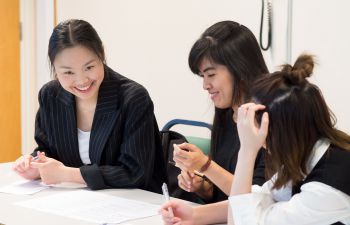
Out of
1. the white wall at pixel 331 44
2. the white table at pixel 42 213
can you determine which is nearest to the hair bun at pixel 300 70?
the white table at pixel 42 213

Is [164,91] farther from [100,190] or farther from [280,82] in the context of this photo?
[280,82]

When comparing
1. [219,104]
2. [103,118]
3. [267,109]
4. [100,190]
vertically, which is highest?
[267,109]

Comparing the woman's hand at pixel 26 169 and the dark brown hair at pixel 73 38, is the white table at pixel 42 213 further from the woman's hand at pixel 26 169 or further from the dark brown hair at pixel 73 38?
the dark brown hair at pixel 73 38

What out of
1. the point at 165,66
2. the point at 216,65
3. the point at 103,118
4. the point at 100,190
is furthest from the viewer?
the point at 165,66

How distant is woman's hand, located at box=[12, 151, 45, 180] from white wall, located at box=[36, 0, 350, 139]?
1336 millimetres

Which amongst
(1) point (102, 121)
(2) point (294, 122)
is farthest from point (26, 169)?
(2) point (294, 122)

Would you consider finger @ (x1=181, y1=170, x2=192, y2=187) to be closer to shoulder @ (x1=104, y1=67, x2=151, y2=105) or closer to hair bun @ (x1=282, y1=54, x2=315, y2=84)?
shoulder @ (x1=104, y1=67, x2=151, y2=105)

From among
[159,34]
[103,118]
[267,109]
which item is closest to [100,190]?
[103,118]

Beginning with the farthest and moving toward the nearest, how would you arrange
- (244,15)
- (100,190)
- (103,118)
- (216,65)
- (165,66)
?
(165,66) → (244,15) → (103,118) → (100,190) → (216,65)

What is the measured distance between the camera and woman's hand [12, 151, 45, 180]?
5.84 feet

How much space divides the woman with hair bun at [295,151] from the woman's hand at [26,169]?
2.84 feet

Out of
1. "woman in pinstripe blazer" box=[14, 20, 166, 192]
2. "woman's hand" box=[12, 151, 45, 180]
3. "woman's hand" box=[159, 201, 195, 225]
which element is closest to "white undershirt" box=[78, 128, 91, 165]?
"woman in pinstripe blazer" box=[14, 20, 166, 192]

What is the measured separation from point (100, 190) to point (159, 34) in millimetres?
1669

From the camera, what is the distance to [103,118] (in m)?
1.86
